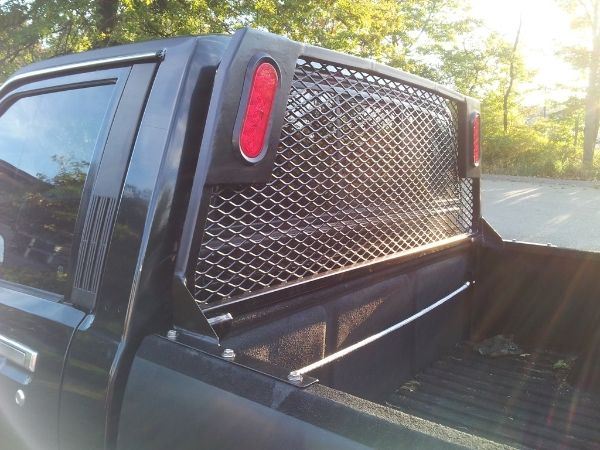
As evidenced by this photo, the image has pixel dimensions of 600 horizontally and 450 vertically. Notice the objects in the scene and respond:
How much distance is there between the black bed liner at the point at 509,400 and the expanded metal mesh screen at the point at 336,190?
0.64m

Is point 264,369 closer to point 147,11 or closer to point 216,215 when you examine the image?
point 216,215

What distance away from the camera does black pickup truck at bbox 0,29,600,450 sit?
1266 millimetres

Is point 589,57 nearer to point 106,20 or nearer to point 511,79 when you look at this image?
point 511,79

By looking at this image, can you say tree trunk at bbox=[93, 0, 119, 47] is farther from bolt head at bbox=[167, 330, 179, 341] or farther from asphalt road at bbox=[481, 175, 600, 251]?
bolt head at bbox=[167, 330, 179, 341]

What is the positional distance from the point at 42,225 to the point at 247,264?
70 cm

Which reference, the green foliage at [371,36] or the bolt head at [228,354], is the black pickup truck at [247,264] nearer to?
the bolt head at [228,354]

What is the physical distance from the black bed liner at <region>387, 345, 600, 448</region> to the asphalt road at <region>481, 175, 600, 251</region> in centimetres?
571

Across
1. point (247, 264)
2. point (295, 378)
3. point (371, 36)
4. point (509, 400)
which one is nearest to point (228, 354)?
point (295, 378)

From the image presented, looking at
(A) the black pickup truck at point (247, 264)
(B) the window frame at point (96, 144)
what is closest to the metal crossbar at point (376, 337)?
(A) the black pickup truck at point (247, 264)

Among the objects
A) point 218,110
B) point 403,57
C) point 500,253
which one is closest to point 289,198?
point 218,110

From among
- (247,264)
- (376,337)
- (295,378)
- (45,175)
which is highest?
(45,175)

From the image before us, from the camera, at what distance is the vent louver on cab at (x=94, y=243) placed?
1.51 metres

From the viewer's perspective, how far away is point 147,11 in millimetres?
12844

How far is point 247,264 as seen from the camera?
1702 millimetres
